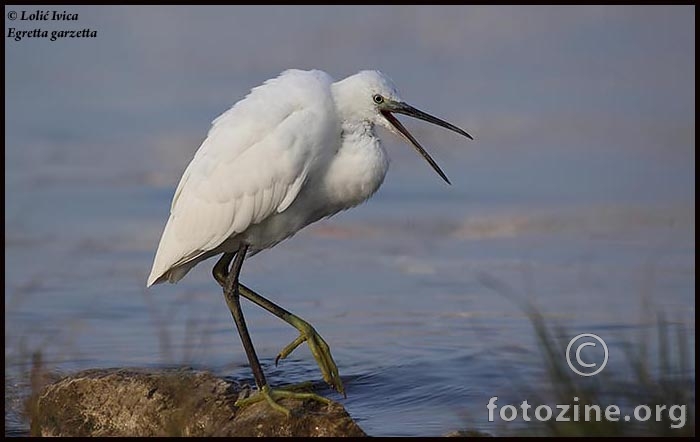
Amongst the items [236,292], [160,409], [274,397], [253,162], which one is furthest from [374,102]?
[160,409]

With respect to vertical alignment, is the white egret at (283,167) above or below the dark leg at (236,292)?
above

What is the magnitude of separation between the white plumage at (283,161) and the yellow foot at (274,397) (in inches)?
41.8

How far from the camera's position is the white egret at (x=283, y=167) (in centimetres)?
735

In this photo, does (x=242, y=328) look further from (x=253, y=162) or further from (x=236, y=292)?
(x=253, y=162)

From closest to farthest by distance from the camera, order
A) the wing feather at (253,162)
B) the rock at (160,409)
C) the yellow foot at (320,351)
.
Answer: the rock at (160,409), the wing feather at (253,162), the yellow foot at (320,351)

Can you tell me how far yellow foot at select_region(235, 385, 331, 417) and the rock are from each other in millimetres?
29

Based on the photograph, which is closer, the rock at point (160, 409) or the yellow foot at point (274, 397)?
the rock at point (160, 409)

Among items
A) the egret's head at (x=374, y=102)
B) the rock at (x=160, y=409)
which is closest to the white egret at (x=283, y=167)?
the egret's head at (x=374, y=102)

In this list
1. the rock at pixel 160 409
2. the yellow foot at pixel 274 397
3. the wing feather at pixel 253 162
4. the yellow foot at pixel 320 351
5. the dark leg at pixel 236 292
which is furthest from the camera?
the yellow foot at pixel 320 351

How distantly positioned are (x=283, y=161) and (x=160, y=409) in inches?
61.9

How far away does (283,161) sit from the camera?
7.30m

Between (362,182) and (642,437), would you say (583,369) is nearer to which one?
(642,437)

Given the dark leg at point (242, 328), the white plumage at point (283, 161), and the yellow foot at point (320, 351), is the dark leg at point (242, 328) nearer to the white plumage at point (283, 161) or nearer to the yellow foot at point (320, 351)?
the white plumage at point (283, 161)

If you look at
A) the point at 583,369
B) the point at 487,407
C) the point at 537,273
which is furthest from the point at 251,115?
the point at 537,273
